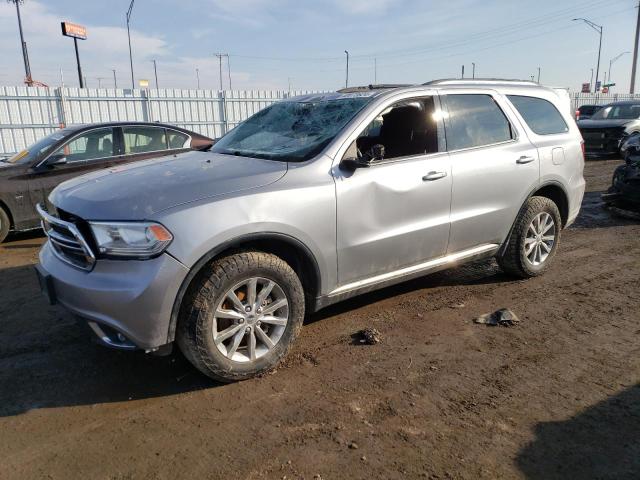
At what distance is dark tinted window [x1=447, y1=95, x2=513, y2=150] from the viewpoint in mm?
4191

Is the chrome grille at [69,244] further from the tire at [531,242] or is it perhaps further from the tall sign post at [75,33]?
the tall sign post at [75,33]

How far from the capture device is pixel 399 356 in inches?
138

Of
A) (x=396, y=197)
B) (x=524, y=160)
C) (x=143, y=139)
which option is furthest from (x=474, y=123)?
(x=143, y=139)

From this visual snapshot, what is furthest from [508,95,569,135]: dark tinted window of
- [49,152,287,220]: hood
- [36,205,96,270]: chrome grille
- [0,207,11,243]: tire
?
[0,207,11,243]: tire

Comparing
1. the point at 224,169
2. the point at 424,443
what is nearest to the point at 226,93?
the point at 224,169

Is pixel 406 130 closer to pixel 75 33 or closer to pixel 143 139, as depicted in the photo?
pixel 143 139

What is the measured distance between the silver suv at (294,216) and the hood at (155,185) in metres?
0.01

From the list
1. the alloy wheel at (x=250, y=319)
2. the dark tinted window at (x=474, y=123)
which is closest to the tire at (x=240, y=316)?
the alloy wheel at (x=250, y=319)

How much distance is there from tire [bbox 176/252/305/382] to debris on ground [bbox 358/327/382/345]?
635 mm

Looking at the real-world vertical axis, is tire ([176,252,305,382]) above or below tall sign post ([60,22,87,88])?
below

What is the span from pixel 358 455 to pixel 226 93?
1759cm

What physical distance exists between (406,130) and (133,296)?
2626 mm

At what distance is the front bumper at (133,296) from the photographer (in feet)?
8.91

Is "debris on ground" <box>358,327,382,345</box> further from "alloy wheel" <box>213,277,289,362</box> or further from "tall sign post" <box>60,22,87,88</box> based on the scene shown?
"tall sign post" <box>60,22,87,88</box>
